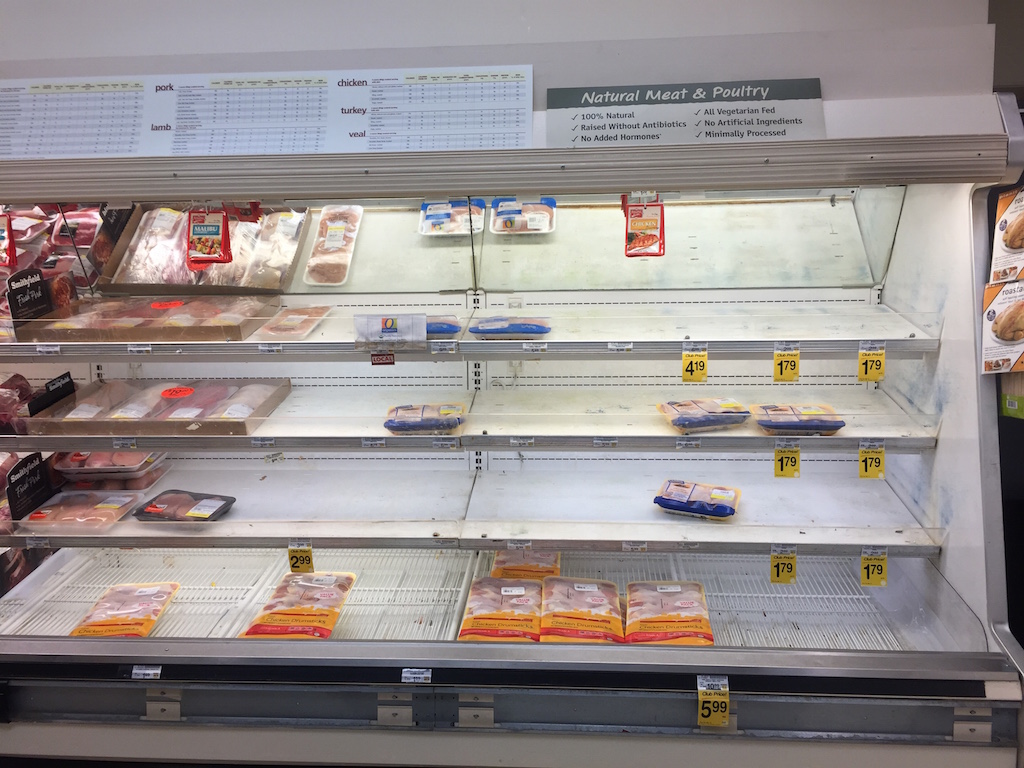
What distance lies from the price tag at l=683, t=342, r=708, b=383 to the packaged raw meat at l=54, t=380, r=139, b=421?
2233mm

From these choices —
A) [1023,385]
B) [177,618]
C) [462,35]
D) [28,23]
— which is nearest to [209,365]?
[177,618]

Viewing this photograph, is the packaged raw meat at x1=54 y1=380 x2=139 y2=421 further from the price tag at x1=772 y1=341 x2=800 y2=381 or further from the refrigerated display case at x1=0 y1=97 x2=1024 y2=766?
the price tag at x1=772 y1=341 x2=800 y2=381

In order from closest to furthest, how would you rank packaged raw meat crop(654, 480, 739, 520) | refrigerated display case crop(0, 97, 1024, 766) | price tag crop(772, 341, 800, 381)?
refrigerated display case crop(0, 97, 1024, 766) → price tag crop(772, 341, 800, 381) → packaged raw meat crop(654, 480, 739, 520)

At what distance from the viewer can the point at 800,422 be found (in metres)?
2.37

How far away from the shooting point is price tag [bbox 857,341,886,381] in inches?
88.5

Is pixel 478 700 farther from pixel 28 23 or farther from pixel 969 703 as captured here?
pixel 28 23

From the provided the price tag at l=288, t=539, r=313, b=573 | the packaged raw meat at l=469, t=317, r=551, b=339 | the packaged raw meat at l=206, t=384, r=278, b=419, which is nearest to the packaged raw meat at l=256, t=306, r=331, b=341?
the packaged raw meat at l=206, t=384, r=278, b=419

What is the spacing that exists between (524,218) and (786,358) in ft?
3.96

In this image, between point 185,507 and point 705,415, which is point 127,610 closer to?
point 185,507

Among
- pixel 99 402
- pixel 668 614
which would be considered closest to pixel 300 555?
pixel 99 402

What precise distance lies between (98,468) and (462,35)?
2281 millimetres

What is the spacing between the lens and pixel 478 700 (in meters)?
2.23

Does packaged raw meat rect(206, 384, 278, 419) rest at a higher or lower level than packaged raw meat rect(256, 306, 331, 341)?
lower

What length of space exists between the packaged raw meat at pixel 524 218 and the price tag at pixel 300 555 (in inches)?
57.9
